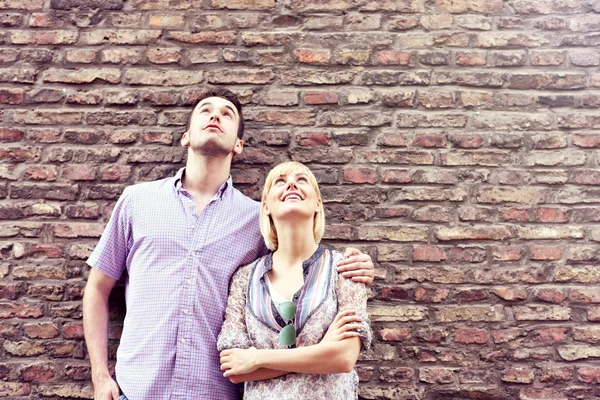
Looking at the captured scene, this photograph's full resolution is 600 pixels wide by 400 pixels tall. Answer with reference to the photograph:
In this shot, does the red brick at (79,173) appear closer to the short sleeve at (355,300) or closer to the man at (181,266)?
the man at (181,266)

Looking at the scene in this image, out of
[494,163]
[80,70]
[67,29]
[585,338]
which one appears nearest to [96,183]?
[80,70]

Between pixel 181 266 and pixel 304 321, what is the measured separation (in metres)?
0.56

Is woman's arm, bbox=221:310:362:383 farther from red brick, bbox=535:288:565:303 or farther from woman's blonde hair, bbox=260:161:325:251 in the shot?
red brick, bbox=535:288:565:303

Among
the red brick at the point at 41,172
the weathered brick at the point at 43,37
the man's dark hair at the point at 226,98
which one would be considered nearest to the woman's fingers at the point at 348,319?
the man's dark hair at the point at 226,98

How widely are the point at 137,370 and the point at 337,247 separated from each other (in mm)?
1035

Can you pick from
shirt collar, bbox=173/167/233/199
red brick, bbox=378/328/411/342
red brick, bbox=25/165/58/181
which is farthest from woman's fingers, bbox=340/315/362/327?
red brick, bbox=25/165/58/181

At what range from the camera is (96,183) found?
7.76 feet

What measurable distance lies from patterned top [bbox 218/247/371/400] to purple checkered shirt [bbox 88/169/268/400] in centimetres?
14

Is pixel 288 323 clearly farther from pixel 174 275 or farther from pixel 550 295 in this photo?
pixel 550 295

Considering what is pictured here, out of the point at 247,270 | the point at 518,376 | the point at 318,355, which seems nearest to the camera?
the point at 318,355

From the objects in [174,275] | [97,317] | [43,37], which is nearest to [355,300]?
[174,275]

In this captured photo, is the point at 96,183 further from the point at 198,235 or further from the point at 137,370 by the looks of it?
the point at 137,370

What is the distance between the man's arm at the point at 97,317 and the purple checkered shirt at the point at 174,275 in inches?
3.0

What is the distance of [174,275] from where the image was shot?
1.93m
